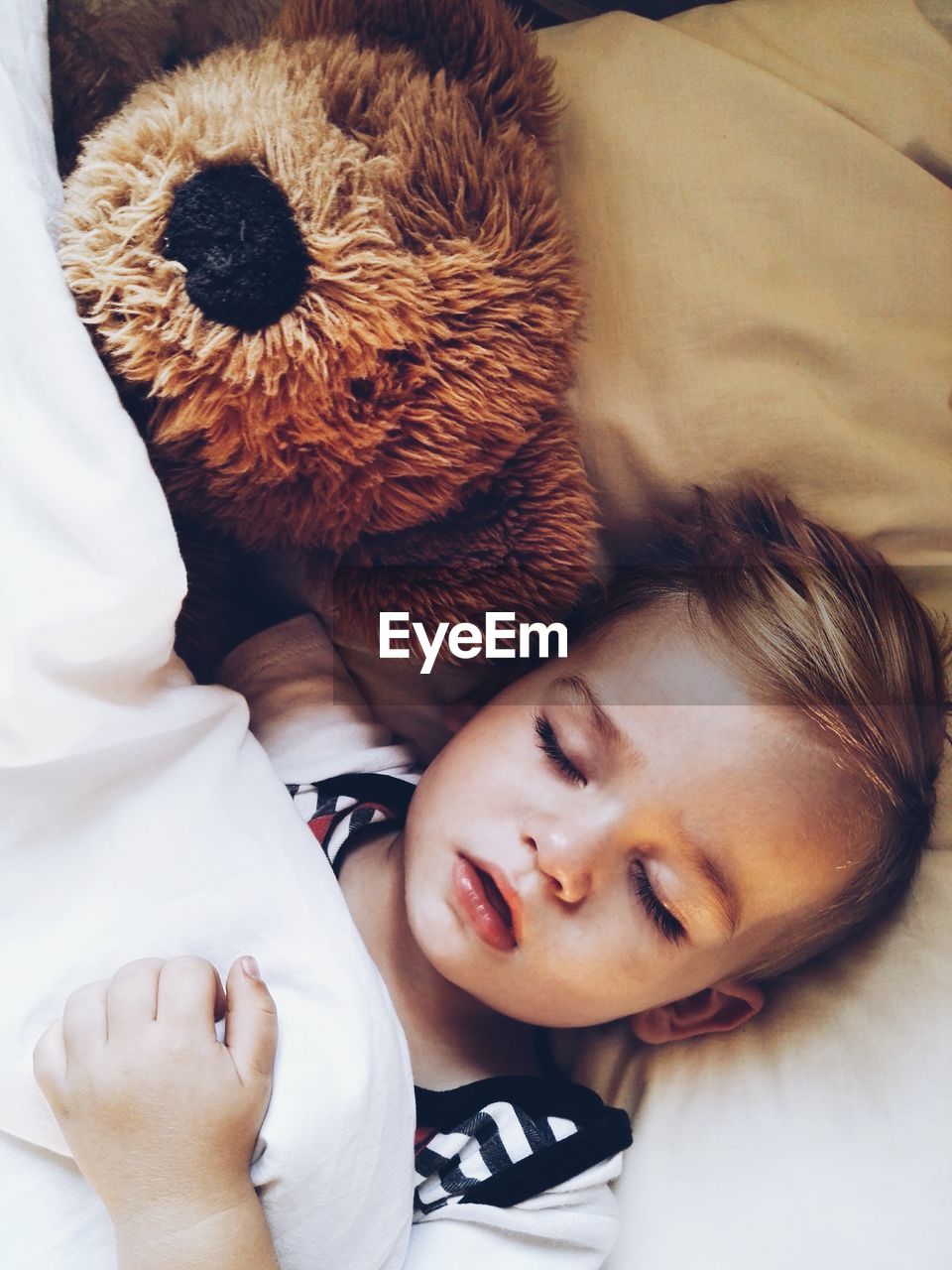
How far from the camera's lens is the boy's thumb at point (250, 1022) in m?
0.42

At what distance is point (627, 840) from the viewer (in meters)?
0.46

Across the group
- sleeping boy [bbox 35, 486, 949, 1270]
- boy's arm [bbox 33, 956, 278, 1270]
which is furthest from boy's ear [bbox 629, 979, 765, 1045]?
boy's arm [bbox 33, 956, 278, 1270]

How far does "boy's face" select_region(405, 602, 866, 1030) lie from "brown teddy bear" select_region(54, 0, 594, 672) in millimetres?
95

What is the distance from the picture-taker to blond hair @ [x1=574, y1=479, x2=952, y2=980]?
0.49m

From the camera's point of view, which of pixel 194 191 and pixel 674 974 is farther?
pixel 674 974

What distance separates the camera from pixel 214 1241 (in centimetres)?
40

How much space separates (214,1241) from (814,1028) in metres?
0.32

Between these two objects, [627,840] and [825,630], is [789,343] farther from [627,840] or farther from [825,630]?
[627,840]

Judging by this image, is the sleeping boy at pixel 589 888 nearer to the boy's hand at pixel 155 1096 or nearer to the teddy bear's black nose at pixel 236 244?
the boy's hand at pixel 155 1096

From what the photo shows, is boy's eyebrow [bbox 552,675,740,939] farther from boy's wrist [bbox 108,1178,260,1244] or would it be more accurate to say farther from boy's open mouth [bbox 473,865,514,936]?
boy's wrist [bbox 108,1178,260,1244]

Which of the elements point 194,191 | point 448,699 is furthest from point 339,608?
point 194,191

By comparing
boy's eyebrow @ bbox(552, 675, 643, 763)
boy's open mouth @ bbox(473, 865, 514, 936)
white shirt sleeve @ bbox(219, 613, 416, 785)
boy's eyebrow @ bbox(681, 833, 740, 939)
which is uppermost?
boy's eyebrow @ bbox(552, 675, 643, 763)

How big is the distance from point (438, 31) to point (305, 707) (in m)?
0.35

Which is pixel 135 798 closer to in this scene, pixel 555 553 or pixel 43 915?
pixel 43 915
